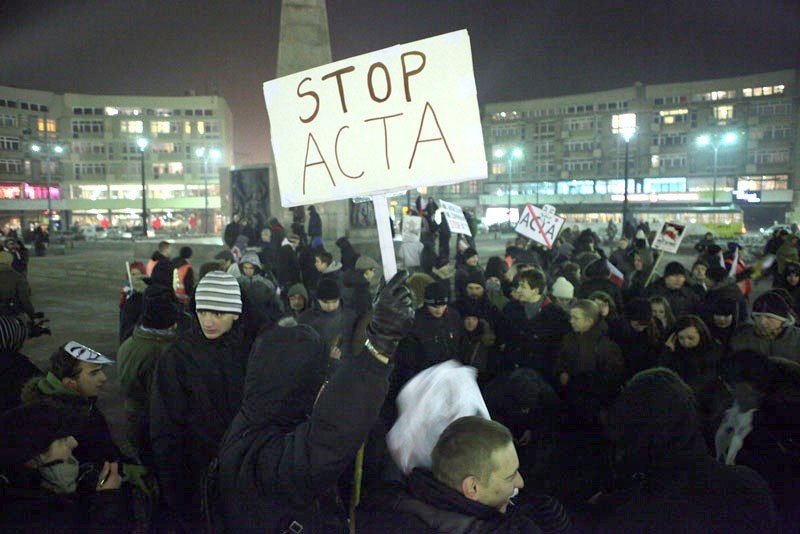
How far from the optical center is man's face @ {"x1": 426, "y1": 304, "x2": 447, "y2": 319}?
16.9ft

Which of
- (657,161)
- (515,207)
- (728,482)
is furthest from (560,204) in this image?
(728,482)

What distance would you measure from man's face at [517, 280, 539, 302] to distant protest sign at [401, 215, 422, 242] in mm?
7677

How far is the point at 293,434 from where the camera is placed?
5.65 ft

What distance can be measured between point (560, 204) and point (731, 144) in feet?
70.0

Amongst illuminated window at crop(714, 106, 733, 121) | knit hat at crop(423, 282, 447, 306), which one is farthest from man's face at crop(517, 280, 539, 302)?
illuminated window at crop(714, 106, 733, 121)

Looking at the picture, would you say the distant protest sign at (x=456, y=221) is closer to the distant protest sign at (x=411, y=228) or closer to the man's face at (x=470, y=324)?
the distant protest sign at (x=411, y=228)

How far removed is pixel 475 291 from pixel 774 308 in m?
2.71

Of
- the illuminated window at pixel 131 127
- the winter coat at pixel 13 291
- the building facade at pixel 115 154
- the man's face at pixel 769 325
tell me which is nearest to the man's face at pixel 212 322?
the man's face at pixel 769 325

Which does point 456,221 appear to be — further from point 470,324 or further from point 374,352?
point 374,352

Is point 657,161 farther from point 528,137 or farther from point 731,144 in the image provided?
point 528,137

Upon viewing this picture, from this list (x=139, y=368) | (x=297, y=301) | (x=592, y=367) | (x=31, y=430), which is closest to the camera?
(x=31, y=430)

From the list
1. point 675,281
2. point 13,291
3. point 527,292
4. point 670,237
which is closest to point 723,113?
point 670,237

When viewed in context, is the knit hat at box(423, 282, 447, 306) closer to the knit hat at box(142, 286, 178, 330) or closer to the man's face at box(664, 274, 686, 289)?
the knit hat at box(142, 286, 178, 330)

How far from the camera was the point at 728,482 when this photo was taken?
2.15 meters
